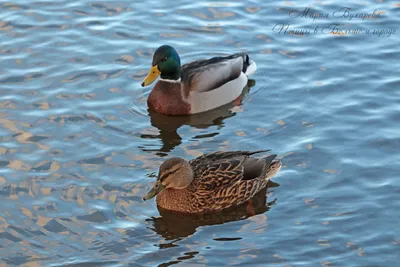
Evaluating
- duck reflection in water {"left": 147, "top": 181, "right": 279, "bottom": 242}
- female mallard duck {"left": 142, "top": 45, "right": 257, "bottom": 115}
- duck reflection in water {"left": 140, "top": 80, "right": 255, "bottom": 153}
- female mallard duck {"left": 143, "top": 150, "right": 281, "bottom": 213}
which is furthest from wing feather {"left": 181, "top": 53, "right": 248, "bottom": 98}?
duck reflection in water {"left": 147, "top": 181, "right": 279, "bottom": 242}

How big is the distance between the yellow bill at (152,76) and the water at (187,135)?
271mm

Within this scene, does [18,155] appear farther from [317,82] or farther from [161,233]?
[317,82]

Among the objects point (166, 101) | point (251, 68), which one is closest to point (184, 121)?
point (166, 101)

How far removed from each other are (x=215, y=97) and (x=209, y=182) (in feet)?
9.94

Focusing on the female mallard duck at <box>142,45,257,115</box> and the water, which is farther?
the female mallard duck at <box>142,45,257,115</box>

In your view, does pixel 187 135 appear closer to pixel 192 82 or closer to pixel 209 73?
pixel 192 82

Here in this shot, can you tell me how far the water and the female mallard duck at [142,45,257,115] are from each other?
226 mm

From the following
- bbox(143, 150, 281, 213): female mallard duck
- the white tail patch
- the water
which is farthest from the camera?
the white tail patch

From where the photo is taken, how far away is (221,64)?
1382 cm

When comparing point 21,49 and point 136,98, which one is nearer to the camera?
point 136,98

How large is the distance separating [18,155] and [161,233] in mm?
2368

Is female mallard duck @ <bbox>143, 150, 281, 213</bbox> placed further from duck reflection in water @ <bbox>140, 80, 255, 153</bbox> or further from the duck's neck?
the duck's neck

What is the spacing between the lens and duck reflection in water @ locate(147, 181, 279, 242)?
1021cm

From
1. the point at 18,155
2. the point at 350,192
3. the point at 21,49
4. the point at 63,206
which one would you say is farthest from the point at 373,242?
the point at 21,49
